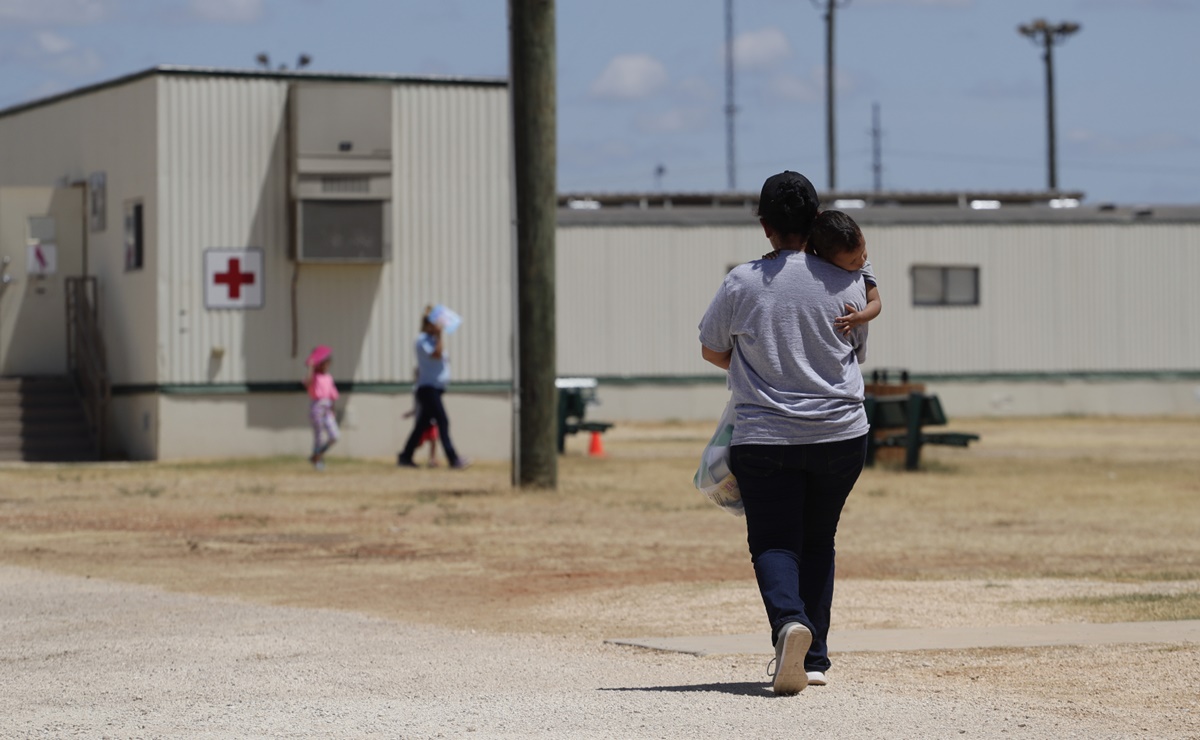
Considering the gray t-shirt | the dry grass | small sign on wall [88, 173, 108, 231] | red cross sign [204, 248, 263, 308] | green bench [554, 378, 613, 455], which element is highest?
small sign on wall [88, 173, 108, 231]

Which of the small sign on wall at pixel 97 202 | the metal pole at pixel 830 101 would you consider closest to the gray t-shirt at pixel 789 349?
the small sign on wall at pixel 97 202

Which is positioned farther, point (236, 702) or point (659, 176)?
point (659, 176)

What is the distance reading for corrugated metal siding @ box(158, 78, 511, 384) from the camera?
22.2m

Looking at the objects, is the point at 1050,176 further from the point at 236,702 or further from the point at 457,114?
the point at 236,702

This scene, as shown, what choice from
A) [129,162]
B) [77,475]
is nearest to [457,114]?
[129,162]

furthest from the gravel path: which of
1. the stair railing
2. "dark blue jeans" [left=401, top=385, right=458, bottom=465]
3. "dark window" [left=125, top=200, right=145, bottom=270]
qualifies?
the stair railing

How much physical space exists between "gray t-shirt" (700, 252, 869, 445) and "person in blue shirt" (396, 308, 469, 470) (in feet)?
46.0

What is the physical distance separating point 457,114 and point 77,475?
6607 mm

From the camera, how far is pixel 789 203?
661 centimetres

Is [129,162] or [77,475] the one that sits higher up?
[129,162]

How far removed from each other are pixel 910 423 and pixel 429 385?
17.6 feet

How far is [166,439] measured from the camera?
2209 cm

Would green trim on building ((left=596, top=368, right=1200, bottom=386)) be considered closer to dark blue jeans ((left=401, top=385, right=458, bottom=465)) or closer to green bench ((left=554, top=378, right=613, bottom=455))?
green bench ((left=554, top=378, right=613, bottom=455))

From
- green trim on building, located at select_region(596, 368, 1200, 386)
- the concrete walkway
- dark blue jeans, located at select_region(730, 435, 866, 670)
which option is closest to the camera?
dark blue jeans, located at select_region(730, 435, 866, 670)
